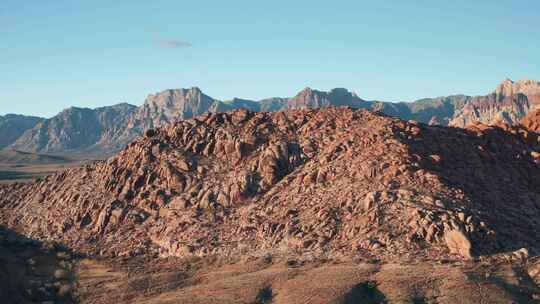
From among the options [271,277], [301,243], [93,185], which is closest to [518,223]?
[301,243]

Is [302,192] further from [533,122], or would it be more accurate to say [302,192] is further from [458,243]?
[533,122]

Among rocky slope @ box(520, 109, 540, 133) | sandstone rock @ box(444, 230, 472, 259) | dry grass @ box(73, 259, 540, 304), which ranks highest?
rocky slope @ box(520, 109, 540, 133)

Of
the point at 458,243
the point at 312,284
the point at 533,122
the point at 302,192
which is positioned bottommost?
the point at 312,284

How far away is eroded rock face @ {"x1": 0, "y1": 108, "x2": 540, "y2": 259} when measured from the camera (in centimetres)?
4716

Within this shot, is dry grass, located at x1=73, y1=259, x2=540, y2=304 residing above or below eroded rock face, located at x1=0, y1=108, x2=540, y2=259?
below

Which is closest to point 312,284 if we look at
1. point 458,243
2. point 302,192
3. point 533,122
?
point 458,243

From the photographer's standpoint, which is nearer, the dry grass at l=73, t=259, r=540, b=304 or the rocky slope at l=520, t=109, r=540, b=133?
the dry grass at l=73, t=259, r=540, b=304

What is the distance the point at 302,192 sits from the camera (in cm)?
5456

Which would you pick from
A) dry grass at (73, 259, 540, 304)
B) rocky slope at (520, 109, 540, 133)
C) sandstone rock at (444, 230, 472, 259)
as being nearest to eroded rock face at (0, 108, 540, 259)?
sandstone rock at (444, 230, 472, 259)

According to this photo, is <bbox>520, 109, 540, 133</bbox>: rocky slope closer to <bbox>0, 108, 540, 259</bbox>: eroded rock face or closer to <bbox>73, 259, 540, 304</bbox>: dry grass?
<bbox>0, 108, 540, 259</bbox>: eroded rock face

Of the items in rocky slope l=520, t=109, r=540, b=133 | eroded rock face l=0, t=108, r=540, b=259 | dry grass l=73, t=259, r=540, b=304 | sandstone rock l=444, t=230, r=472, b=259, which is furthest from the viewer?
rocky slope l=520, t=109, r=540, b=133

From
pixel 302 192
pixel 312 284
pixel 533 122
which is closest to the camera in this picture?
pixel 312 284

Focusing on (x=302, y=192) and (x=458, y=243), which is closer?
(x=458, y=243)

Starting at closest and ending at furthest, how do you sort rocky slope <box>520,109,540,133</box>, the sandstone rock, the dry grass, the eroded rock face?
the dry grass, the sandstone rock, the eroded rock face, rocky slope <box>520,109,540,133</box>
